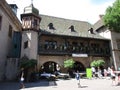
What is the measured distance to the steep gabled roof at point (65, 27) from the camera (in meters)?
26.7

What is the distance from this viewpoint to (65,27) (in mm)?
29516

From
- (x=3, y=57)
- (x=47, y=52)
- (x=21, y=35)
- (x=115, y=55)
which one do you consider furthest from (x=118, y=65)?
(x=3, y=57)

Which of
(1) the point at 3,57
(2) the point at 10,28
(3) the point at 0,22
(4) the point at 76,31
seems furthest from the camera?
(4) the point at 76,31

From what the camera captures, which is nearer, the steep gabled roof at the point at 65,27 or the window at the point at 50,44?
the window at the point at 50,44

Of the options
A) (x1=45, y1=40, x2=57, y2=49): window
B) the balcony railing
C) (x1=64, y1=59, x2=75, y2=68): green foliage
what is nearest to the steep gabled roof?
(x1=45, y1=40, x2=57, y2=49): window

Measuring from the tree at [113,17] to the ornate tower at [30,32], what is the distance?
11229 millimetres

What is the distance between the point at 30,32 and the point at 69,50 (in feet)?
21.2

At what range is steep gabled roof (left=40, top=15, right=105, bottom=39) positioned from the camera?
26695mm

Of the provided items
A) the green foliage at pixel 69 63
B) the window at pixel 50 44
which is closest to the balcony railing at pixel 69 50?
the window at pixel 50 44

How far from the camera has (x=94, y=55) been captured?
2700cm

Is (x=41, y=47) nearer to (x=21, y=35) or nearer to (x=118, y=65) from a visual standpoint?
(x=21, y=35)

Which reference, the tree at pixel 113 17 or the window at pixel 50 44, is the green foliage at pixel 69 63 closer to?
the window at pixel 50 44

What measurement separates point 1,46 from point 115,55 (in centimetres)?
1783

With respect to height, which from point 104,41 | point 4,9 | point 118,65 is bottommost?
point 118,65
